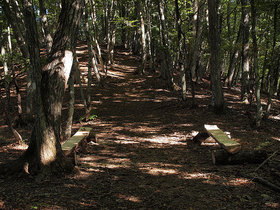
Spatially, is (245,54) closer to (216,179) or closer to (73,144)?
(216,179)

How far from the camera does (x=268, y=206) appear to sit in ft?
11.4

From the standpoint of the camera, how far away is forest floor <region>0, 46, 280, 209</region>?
372cm

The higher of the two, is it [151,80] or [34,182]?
[151,80]

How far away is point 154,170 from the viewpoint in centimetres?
534

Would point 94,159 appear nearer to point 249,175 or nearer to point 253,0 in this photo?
point 249,175

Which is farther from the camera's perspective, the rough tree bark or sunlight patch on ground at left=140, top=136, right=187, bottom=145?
sunlight patch on ground at left=140, top=136, right=187, bottom=145

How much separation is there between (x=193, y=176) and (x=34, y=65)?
12.7 ft

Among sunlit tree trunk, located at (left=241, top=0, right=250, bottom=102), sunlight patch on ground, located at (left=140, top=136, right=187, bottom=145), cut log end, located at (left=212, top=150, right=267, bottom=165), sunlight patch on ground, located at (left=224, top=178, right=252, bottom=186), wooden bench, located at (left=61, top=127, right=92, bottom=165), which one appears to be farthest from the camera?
sunlit tree trunk, located at (left=241, top=0, right=250, bottom=102)

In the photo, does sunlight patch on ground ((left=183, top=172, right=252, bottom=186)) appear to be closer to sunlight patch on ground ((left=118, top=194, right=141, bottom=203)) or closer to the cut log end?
the cut log end

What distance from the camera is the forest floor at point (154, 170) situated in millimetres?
3721

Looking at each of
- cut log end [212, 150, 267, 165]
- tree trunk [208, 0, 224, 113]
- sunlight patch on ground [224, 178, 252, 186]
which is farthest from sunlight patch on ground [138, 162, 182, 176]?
tree trunk [208, 0, 224, 113]

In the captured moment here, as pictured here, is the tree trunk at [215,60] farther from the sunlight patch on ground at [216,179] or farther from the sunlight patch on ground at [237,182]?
the sunlight patch on ground at [237,182]

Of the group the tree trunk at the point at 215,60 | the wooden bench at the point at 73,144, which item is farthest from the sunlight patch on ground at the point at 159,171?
the tree trunk at the point at 215,60

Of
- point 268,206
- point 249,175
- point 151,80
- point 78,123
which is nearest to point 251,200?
point 268,206
